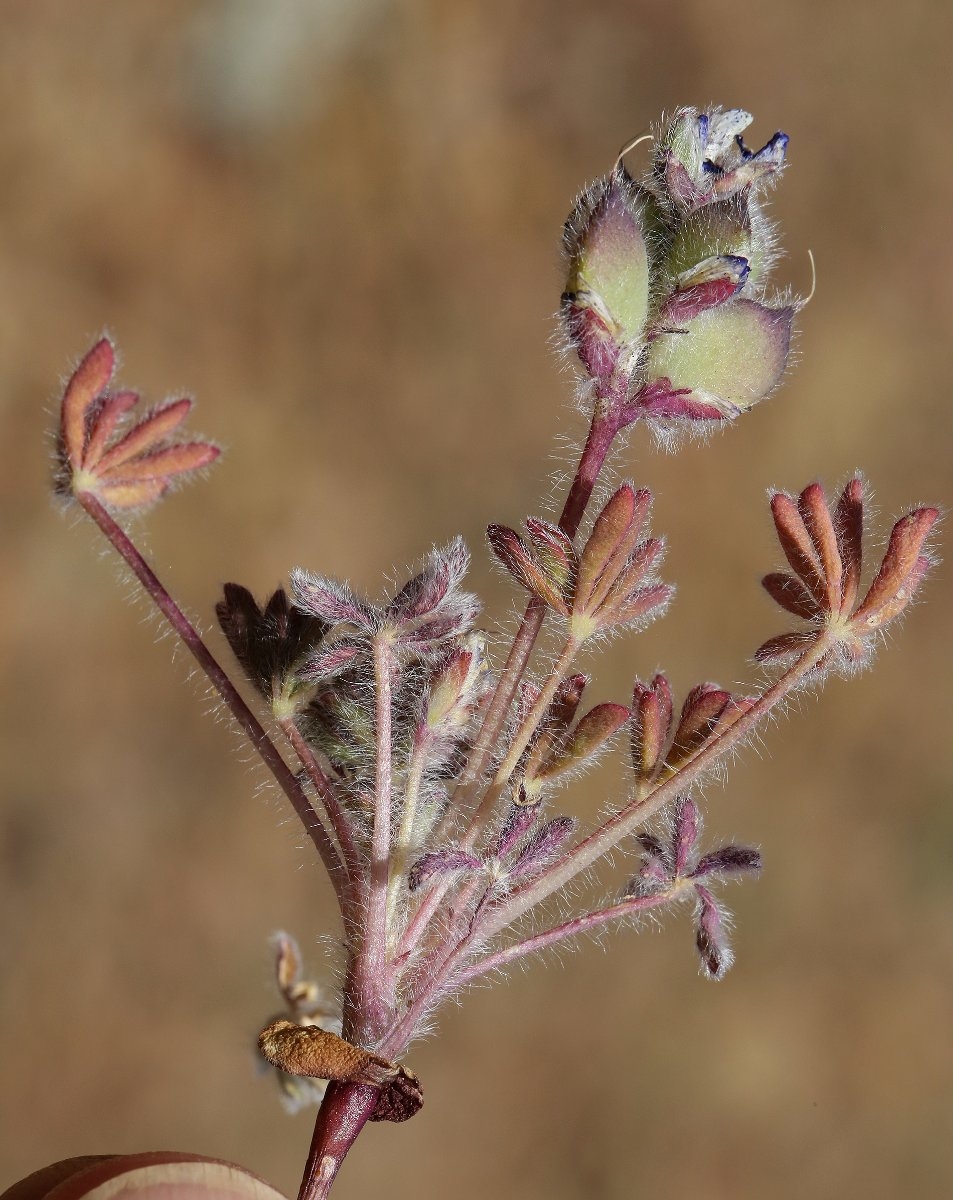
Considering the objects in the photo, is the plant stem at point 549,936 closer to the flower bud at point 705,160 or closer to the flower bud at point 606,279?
the flower bud at point 606,279

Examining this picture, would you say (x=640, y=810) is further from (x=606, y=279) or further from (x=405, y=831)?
(x=606, y=279)

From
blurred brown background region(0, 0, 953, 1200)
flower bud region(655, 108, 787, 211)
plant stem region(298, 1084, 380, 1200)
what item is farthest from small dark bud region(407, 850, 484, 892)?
blurred brown background region(0, 0, 953, 1200)

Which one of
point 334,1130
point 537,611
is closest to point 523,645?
point 537,611

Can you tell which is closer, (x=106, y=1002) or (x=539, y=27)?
(x=106, y=1002)

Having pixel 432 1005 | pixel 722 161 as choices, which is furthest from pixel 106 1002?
pixel 722 161

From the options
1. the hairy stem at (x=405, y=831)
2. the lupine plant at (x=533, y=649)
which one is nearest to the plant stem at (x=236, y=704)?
the lupine plant at (x=533, y=649)

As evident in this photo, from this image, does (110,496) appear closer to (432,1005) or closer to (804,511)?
(432,1005)
